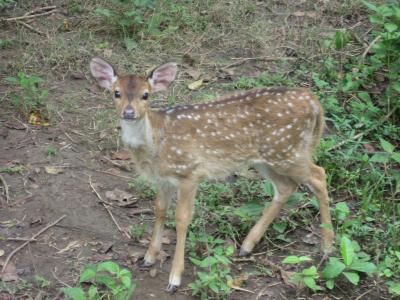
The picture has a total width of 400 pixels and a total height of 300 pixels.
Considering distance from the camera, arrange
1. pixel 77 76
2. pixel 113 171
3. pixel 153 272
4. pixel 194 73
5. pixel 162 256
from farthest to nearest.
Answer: pixel 194 73 → pixel 77 76 → pixel 113 171 → pixel 162 256 → pixel 153 272

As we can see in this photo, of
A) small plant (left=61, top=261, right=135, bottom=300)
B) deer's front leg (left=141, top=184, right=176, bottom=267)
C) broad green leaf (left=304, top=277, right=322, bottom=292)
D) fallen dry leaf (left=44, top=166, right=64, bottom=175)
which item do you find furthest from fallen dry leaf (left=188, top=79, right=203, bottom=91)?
broad green leaf (left=304, top=277, right=322, bottom=292)

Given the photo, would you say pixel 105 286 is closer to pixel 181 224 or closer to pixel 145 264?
pixel 145 264

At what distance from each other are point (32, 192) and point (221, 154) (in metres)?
1.79

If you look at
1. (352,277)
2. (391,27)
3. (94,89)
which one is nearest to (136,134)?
(352,277)

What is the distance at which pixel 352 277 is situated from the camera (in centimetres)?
523

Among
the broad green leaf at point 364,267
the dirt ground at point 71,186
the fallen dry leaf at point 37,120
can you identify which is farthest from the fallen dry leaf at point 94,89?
the broad green leaf at point 364,267

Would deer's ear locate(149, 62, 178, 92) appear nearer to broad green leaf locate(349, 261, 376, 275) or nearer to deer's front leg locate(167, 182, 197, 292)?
deer's front leg locate(167, 182, 197, 292)

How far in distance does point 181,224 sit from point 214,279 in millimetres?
602

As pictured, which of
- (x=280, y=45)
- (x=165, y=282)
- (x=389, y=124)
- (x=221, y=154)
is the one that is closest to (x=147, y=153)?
(x=221, y=154)

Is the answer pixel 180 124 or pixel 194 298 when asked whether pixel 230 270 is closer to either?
pixel 194 298

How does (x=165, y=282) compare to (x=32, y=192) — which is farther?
(x=32, y=192)

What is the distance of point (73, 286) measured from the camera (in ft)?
17.4

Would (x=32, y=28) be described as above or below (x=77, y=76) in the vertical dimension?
above

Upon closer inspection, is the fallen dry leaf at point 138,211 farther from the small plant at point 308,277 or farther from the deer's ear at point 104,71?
the small plant at point 308,277
